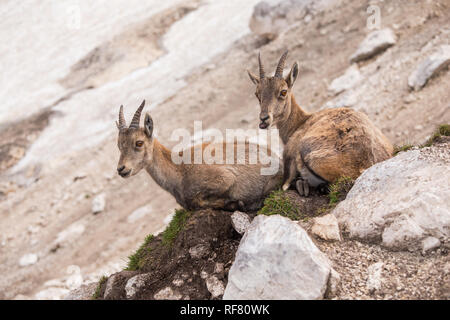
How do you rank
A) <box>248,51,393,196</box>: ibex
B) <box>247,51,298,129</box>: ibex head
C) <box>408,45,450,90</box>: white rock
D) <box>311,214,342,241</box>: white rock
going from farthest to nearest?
<box>408,45,450,90</box>: white rock → <box>247,51,298,129</box>: ibex head → <box>248,51,393,196</box>: ibex → <box>311,214,342,241</box>: white rock

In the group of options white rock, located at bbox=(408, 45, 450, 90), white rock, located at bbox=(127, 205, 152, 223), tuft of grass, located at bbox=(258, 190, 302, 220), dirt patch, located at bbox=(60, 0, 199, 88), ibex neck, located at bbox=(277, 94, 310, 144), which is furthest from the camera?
dirt patch, located at bbox=(60, 0, 199, 88)

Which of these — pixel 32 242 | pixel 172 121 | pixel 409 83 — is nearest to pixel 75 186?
pixel 32 242

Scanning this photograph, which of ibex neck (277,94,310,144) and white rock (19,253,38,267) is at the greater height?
ibex neck (277,94,310,144)

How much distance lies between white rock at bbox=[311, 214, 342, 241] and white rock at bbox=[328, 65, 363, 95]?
1536cm

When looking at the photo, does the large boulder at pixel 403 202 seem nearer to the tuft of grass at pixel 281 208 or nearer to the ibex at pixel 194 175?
the tuft of grass at pixel 281 208

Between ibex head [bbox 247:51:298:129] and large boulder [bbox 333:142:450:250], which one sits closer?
large boulder [bbox 333:142:450:250]

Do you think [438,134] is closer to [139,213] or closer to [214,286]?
[214,286]

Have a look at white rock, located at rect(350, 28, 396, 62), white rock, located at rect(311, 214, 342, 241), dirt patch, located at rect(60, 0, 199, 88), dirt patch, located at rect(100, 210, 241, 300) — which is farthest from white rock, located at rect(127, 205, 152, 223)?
dirt patch, located at rect(60, 0, 199, 88)

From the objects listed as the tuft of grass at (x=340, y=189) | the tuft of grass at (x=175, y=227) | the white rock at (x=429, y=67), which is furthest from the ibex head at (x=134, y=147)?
the white rock at (x=429, y=67)

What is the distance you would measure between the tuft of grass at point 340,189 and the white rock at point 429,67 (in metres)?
11.7

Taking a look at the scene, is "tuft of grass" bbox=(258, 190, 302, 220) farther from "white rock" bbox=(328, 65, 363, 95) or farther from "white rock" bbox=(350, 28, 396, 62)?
"white rock" bbox=(350, 28, 396, 62)

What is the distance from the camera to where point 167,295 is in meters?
6.41

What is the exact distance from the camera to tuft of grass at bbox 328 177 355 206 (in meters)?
8.00

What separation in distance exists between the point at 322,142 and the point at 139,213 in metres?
13.5
